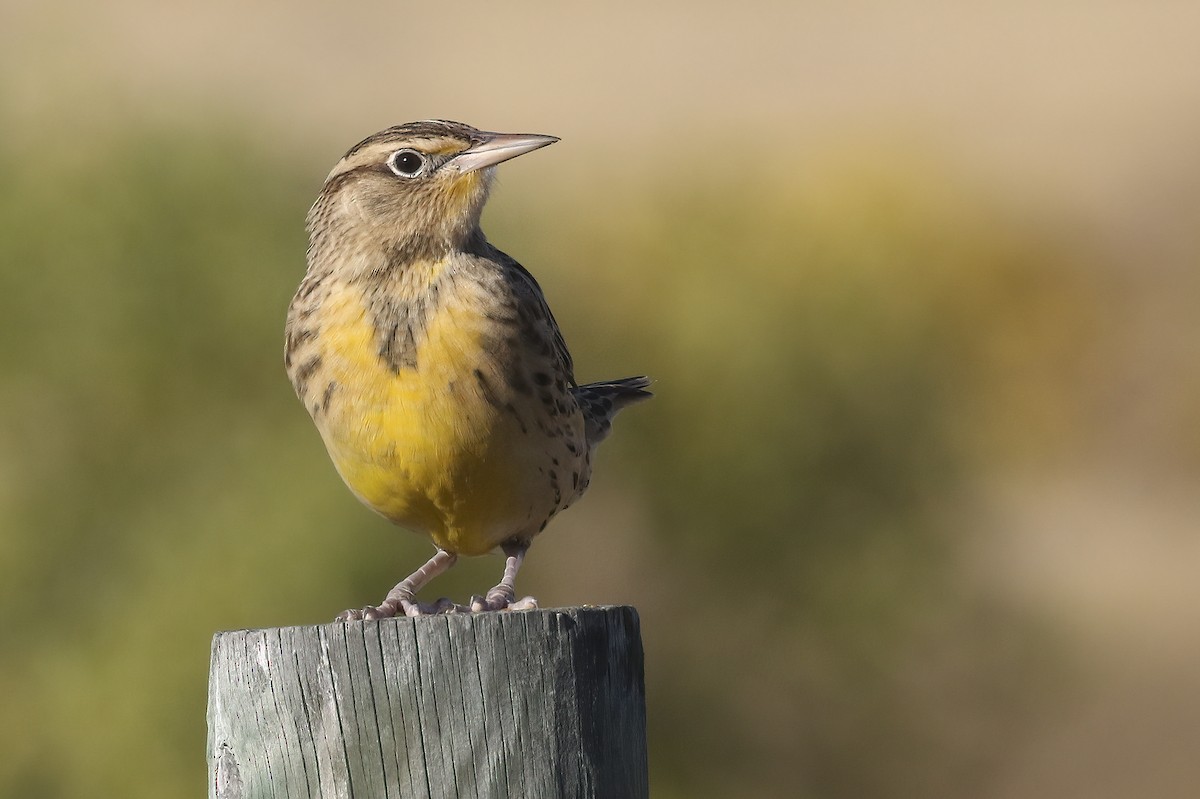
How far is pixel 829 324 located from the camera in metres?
18.1

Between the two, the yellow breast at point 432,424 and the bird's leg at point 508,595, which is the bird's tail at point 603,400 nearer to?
the bird's leg at point 508,595

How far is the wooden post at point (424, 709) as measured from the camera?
4.27m

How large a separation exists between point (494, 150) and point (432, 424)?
1.18 metres

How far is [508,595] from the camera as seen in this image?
6262mm

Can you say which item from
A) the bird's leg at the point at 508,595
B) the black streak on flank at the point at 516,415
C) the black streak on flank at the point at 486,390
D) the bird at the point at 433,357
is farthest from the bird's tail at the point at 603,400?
the black streak on flank at the point at 486,390

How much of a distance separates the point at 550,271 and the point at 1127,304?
16748 millimetres

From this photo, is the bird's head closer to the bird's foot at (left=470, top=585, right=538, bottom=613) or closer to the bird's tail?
the bird's tail

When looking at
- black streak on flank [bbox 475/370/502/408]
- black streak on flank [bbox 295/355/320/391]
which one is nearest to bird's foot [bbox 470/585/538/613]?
black streak on flank [bbox 475/370/502/408]

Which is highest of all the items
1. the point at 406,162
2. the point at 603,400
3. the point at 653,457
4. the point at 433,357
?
the point at 406,162

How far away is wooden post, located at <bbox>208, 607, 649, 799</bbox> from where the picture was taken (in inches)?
168

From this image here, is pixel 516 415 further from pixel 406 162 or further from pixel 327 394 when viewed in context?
pixel 406 162

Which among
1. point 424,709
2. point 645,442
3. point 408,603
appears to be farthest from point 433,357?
point 645,442

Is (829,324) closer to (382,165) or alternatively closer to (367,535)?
(367,535)

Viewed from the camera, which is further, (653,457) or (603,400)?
(653,457)
